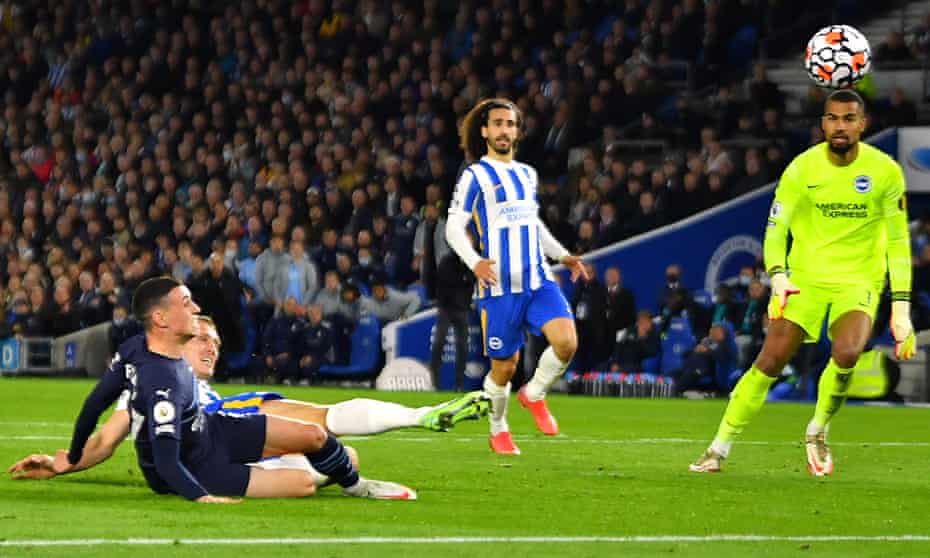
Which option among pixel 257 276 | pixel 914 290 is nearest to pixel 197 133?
pixel 257 276

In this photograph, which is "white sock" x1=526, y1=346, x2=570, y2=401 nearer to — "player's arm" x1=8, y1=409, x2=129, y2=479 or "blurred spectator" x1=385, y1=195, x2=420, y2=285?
"player's arm" x1=8, y1=409, x2=129, y2=479

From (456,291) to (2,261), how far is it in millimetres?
11336

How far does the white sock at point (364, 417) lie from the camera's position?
912 cm

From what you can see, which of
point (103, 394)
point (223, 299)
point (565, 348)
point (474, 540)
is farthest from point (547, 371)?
point (223, 299)

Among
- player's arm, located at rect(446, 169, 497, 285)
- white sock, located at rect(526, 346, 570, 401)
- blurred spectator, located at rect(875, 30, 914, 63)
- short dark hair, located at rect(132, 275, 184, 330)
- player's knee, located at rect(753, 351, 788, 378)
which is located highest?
blurred spectator, located at rect(875, 30, 914, 63)

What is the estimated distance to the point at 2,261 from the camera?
96.7ft

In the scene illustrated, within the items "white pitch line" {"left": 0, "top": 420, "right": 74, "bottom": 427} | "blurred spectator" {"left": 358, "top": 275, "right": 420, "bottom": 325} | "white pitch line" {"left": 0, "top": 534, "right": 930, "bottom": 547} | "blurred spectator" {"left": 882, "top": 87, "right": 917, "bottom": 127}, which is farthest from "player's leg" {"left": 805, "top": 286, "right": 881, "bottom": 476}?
"blurred spectator" {"left": 358, "top": 275, "right": 420, "bottom": 325}

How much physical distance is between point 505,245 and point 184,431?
4156mm

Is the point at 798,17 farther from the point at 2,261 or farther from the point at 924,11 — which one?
the point at 2,261

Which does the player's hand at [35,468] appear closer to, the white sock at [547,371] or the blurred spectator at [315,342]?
the white sock at [547,371]

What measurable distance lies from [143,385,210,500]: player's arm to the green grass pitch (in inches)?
3.9

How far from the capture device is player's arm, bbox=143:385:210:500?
800 centimetres

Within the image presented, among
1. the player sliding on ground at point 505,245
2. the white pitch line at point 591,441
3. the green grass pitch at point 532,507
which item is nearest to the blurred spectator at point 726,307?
the green grass pitch at point 532,507

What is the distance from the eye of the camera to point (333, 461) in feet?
27.2
